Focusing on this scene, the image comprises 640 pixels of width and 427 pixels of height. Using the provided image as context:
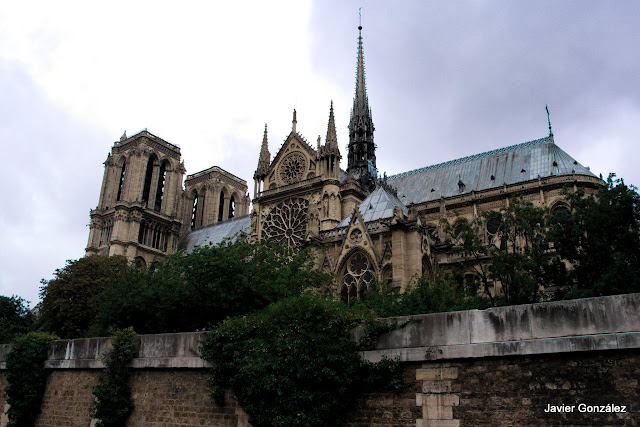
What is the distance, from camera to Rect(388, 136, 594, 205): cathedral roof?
4059 cm

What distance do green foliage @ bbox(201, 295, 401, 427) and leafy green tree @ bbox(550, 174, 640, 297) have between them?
976 cm

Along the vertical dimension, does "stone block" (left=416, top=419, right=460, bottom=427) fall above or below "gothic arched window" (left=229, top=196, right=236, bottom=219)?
below

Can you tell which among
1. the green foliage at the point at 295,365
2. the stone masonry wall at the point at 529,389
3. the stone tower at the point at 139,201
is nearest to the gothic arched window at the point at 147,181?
the stone tower at the point at 139,201

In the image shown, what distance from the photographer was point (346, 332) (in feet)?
37.1

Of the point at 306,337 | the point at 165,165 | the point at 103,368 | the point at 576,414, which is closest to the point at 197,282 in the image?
the point at 103,368

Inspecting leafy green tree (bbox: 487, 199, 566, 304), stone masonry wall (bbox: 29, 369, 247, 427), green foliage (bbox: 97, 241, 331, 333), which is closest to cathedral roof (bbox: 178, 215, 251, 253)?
green foliage (bbox: 97, 241, 331, 333)

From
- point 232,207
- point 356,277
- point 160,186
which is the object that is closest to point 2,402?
point 356,277

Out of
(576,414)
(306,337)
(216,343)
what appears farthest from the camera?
(216,343)

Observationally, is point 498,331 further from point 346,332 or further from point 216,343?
point 216,343

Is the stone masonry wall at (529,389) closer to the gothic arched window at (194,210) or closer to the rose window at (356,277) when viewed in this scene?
the rose window at (356,277)

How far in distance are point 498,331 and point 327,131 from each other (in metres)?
33.6

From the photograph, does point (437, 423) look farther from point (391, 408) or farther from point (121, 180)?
point (121, 180)

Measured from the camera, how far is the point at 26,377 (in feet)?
53.6

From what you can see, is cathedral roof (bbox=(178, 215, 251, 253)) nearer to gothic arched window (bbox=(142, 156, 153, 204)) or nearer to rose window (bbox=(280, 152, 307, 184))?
gothic arched window (bbox=(142, 156, 153, 204))
